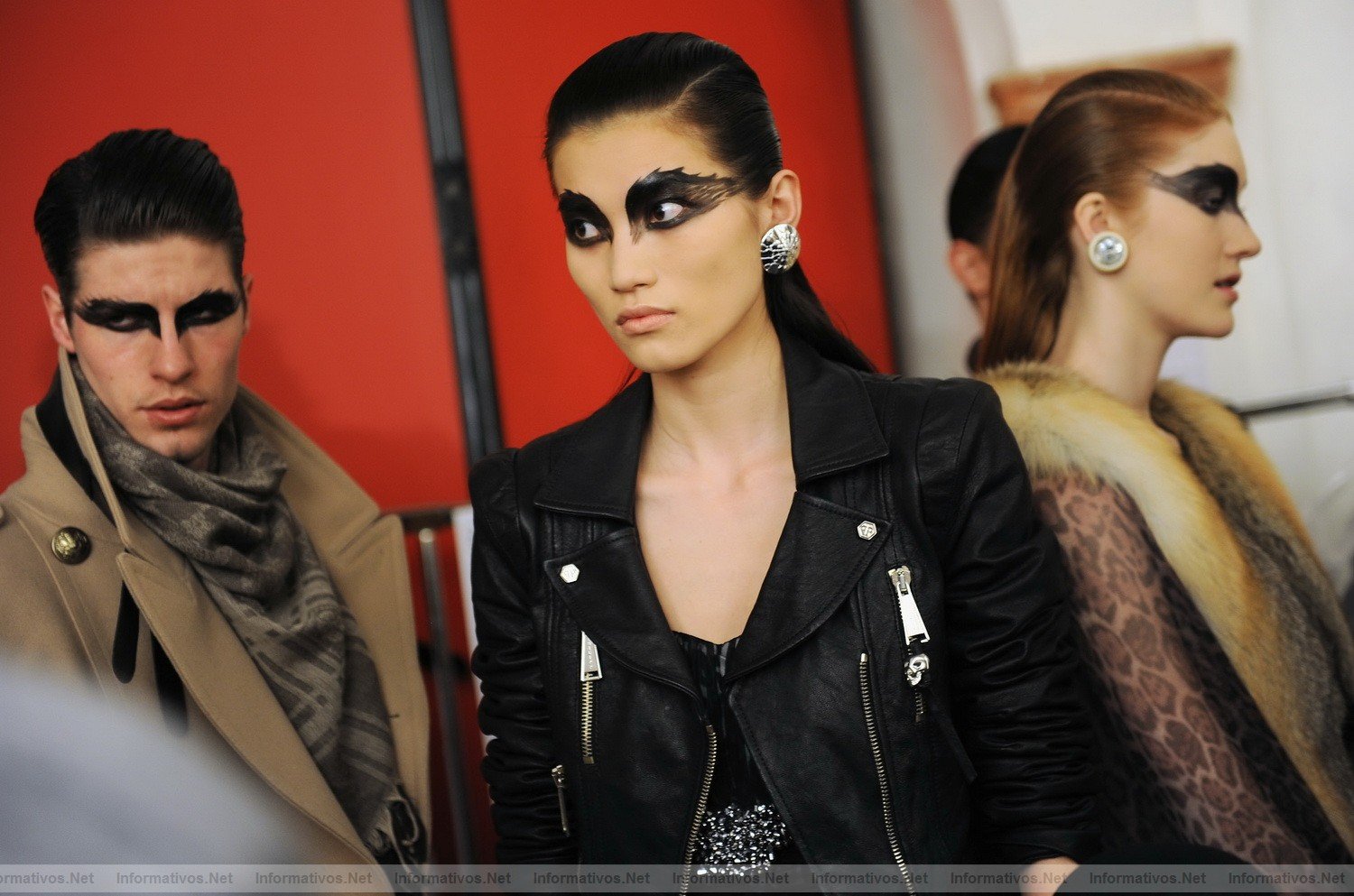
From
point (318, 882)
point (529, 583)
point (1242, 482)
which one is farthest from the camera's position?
point (1242, 482)

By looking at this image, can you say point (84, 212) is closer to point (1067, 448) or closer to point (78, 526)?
point (78, 526)

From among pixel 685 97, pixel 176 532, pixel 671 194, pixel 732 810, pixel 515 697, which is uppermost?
pixel 685 97

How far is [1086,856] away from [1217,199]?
1.25 meters

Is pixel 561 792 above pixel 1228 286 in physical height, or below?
below

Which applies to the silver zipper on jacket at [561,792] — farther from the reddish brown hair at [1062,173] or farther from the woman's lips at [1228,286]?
the woman's lips at [1228,286]

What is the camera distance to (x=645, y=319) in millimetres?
1790

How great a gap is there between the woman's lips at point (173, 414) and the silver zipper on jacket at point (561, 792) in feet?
2.71

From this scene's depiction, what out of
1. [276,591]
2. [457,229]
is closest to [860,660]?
[276,591]

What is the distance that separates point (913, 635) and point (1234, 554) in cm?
81

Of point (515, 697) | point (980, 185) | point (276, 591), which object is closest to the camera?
point (515, 697)

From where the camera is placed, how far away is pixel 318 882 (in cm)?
204

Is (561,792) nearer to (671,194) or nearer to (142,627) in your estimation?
(142,627)

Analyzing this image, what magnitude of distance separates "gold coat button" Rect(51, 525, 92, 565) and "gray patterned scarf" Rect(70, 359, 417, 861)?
4.5 inches

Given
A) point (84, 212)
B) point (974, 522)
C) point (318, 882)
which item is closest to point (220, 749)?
point (318, 882)
